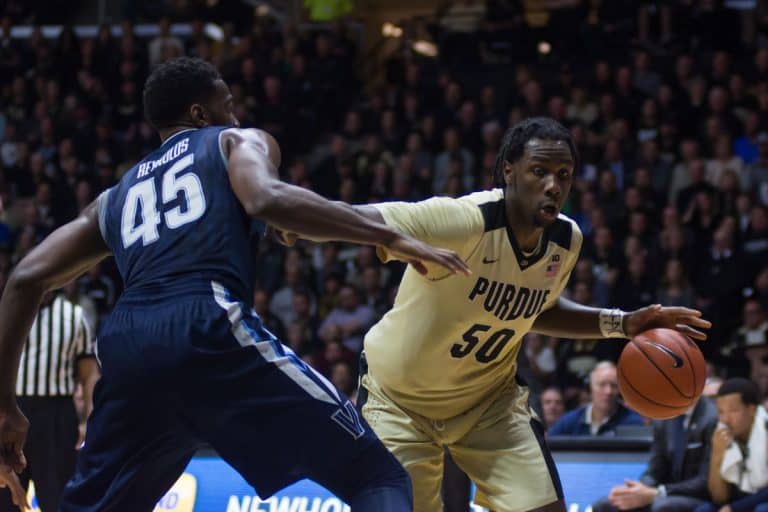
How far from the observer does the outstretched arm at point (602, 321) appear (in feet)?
15.7

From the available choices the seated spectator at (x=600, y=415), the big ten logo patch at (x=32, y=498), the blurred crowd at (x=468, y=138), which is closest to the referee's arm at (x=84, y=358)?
the big ten logo patch at (x=32, y=498)

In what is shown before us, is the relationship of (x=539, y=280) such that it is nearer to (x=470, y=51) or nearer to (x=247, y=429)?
(x=247, y=429)

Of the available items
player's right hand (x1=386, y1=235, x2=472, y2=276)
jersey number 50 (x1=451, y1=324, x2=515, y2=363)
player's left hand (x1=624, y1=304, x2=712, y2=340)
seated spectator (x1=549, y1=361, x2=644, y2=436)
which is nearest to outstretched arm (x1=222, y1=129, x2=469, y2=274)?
player's right hand (x1=386, y1=235, x2=472, y2=276)

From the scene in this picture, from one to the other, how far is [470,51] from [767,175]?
179 inches

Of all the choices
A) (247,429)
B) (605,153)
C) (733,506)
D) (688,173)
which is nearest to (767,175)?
(688,173)

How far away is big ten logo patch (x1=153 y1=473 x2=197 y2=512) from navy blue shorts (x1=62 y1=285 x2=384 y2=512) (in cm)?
371

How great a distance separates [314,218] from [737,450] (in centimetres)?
454

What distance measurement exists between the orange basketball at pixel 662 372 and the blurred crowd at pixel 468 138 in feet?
13.5

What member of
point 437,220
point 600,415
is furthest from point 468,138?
point 437,220

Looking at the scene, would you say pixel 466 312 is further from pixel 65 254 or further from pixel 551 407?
pixel 551 407

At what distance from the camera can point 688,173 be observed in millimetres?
11250

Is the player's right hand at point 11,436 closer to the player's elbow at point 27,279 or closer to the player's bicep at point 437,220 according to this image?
the player's elbow at point 27,279

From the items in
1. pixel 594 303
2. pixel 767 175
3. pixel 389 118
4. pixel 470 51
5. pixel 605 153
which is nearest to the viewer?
pixel 594 303

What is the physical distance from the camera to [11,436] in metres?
3.70
